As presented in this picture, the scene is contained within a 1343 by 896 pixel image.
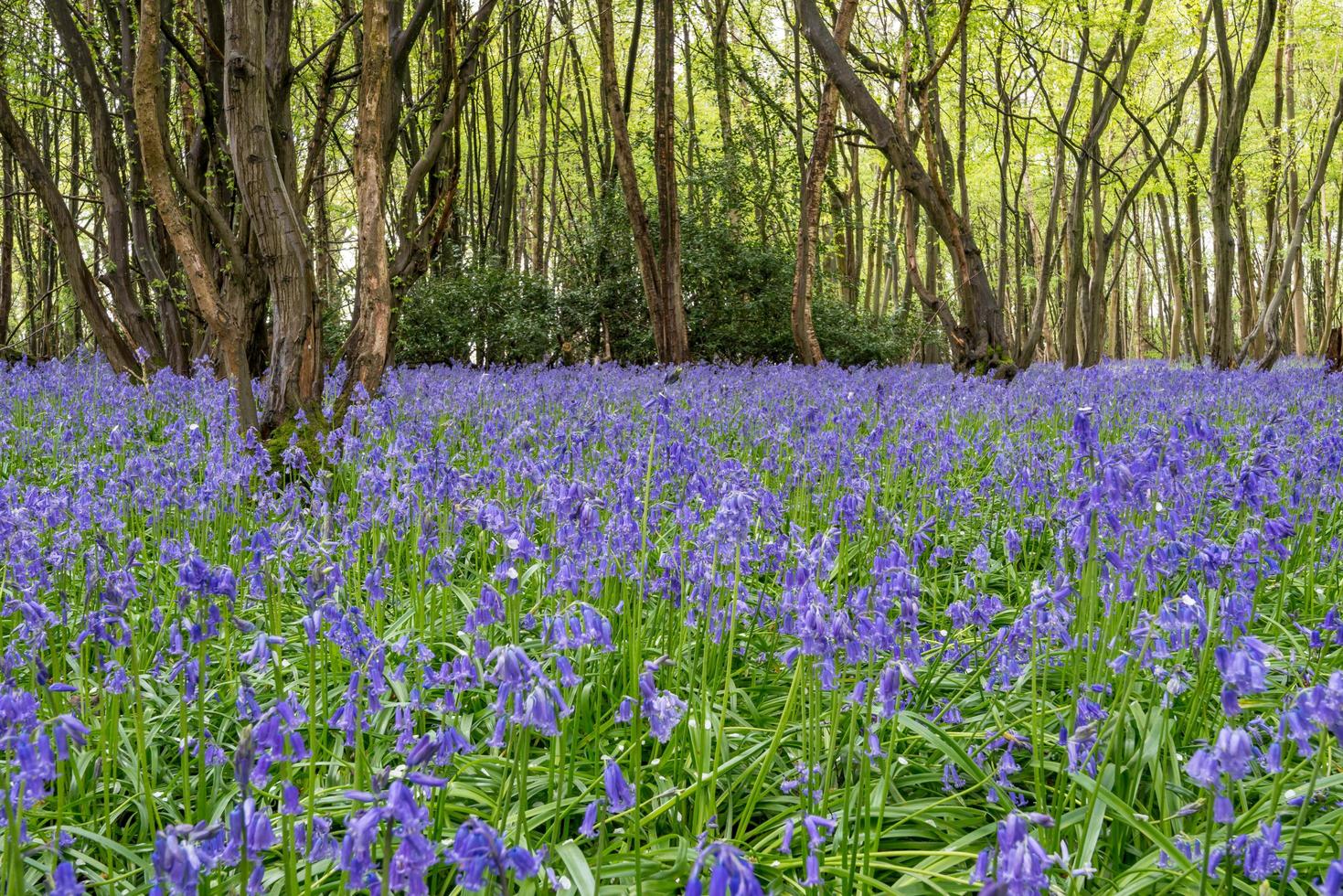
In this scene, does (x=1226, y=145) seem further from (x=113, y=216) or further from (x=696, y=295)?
(x=113, y=216)

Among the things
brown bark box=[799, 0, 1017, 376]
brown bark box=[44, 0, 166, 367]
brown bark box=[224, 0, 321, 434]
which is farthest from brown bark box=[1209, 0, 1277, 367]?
brown bark box=[44, 0, 166, 367]

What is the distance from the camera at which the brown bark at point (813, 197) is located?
12875 millimetres

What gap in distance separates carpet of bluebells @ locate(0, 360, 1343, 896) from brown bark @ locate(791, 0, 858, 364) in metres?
9.61

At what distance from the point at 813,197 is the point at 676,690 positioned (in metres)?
12.4

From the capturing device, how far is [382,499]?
388cm

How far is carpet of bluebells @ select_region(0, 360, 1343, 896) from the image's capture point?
148cm

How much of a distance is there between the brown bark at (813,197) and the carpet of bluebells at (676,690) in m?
9.61

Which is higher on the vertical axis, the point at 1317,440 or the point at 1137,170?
A: the point at 1137,170

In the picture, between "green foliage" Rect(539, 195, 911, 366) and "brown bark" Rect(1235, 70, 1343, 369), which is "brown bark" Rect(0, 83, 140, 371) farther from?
"brown bark" Rect(1235, 70, 1343, 369)

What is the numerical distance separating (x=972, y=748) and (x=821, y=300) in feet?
58.7

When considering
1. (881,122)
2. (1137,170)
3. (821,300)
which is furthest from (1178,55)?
(881,122)

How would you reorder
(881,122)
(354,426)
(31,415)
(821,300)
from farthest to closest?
(821,300), (881,122), (31,415), (354,426)

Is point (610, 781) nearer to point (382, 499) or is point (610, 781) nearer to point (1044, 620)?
point (1044, 620)

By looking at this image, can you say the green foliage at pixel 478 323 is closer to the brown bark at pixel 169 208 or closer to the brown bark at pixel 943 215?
the brown bark at pixel 943 215
